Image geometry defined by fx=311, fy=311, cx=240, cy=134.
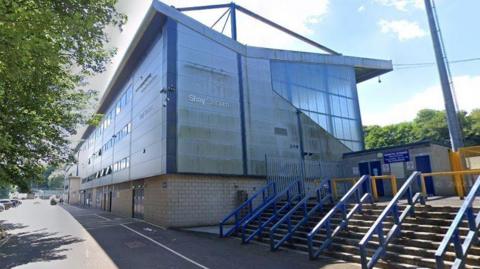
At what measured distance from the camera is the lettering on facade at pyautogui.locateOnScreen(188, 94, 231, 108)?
18561 mm

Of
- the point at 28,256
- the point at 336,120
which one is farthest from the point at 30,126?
the point at 336,120

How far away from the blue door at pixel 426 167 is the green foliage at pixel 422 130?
31222mm

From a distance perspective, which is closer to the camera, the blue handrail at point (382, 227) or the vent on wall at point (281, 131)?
the blue handrail at point (382, 227)

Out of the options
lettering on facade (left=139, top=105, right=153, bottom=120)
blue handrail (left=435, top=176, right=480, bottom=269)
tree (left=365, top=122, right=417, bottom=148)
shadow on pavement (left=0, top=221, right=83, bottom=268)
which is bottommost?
shadow on pavement (left=0, top=221, right=83, bottom=268)

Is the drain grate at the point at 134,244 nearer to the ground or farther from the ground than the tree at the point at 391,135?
nearer to the ground

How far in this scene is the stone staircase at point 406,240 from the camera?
7.27m

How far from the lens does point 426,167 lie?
18094 millimetres

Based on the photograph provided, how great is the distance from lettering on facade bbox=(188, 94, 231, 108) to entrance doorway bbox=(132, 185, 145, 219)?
784cm

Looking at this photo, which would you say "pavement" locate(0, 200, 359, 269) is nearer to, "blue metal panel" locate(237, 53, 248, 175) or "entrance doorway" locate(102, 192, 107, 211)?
"blue metal panel" locate(237, 53, 248, 175)

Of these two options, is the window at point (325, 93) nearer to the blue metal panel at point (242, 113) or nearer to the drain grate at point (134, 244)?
the blue metal panel at point (242, 113)

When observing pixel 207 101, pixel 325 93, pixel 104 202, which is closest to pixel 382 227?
pixel 207 101

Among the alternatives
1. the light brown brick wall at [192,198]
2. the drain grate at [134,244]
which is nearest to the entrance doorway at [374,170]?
the light brown brick wall at [192,198]

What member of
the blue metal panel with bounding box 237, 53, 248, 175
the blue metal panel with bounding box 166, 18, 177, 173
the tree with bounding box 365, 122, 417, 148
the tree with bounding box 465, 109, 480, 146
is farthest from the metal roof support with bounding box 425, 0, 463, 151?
the tree with bounding box 365, 122, 417, 148

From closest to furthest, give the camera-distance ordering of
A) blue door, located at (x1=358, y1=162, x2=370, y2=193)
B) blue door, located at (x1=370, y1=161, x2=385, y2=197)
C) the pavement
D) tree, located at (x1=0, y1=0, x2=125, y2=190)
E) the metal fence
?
tree, located at (x1=0, y1=0, x2=125, y2=190)
the pavement
the metal fence
blue door, located at (x1=370, y1=161, x2=385, y2=197)
blue door, located at (x1=358, y1=162, x2=370, y2=193)
